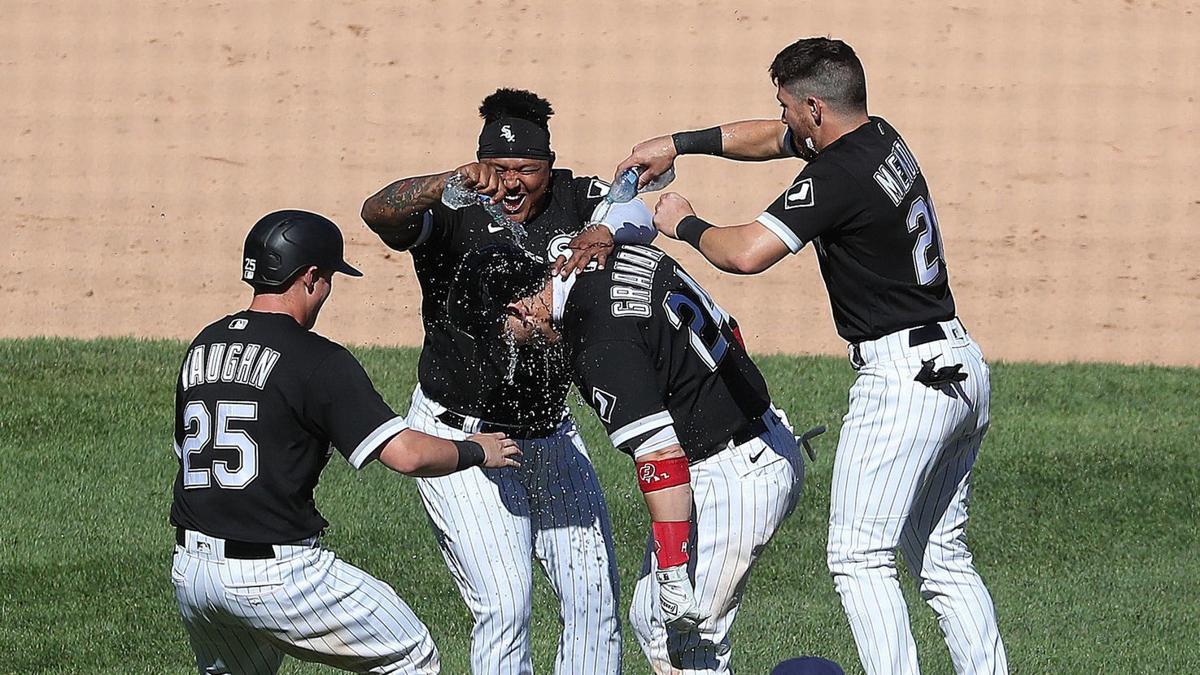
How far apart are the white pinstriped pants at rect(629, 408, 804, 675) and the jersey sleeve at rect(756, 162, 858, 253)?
733 mm

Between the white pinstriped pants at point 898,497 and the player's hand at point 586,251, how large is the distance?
98cm

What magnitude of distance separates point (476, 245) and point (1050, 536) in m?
4.29

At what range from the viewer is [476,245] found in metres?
6.36

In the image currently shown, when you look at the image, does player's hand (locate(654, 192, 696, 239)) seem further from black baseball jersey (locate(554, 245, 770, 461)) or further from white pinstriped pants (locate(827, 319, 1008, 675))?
white pinstriped pants (locate(827, 319, 1008, 675))

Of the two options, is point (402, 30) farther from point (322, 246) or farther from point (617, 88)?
point (322, 246)

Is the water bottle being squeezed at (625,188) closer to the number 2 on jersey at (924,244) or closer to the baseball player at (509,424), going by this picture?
the baseball player at (509,424)

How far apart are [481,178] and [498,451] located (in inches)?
41.2

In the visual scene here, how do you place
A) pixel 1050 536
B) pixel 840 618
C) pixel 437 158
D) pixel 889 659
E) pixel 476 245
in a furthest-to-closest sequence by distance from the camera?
pixel 437 158, pixel 1050 536, pixel 840 618, pixel 476 245, pixel 889 659

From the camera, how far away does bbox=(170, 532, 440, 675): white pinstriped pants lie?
5.43 meters

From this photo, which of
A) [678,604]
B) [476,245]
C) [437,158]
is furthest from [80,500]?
[437,158]

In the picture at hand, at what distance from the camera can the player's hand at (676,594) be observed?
568 cm

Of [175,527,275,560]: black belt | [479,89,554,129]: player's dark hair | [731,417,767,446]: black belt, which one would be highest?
[479,89,554,129]: player's dark hair

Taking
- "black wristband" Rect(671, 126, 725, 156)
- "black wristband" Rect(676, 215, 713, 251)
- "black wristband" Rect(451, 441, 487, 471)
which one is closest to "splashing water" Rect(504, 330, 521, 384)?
"black wristband" Rect(451, 441, 487, 471)

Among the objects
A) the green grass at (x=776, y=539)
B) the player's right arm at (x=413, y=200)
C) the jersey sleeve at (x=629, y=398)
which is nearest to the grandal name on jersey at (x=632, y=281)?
the jersey sleeve at (x=629, y=398)
